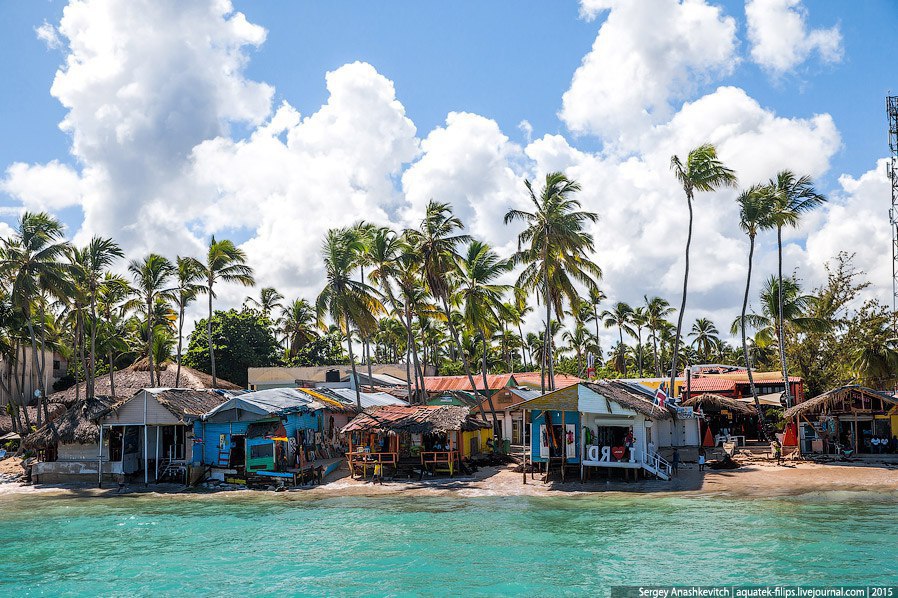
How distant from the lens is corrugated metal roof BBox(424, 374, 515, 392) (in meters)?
42.0

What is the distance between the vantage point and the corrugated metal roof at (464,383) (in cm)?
4202

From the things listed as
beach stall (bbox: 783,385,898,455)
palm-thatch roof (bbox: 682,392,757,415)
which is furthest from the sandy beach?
palm-thatch roof (bbox: 682,392,757,415)

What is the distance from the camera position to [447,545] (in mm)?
17109

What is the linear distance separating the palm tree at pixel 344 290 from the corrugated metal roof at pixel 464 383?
9.66 m

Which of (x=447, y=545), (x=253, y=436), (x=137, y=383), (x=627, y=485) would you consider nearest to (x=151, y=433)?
(x=253, y=436)

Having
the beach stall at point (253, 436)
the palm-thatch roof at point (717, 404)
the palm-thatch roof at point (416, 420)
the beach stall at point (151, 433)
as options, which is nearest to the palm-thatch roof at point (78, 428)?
the beach stall at point (151, 433)

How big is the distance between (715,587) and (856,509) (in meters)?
9.01

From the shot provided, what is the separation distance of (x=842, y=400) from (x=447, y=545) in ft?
65.0

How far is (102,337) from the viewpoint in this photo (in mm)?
44594

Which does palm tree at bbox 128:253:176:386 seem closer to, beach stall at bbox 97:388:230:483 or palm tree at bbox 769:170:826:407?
beach stall at bbox 97:388:230:483

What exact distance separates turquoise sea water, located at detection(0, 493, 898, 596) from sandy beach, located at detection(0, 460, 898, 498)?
132cm

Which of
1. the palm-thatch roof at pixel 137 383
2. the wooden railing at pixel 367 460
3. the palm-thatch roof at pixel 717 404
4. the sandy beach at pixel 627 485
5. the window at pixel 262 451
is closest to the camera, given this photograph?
the sandy beach at pixel 627 485

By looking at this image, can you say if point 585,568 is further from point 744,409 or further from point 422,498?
point 744,409

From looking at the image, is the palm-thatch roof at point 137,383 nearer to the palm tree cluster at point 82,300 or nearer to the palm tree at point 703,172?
the palm tree cluster at point 82,300
